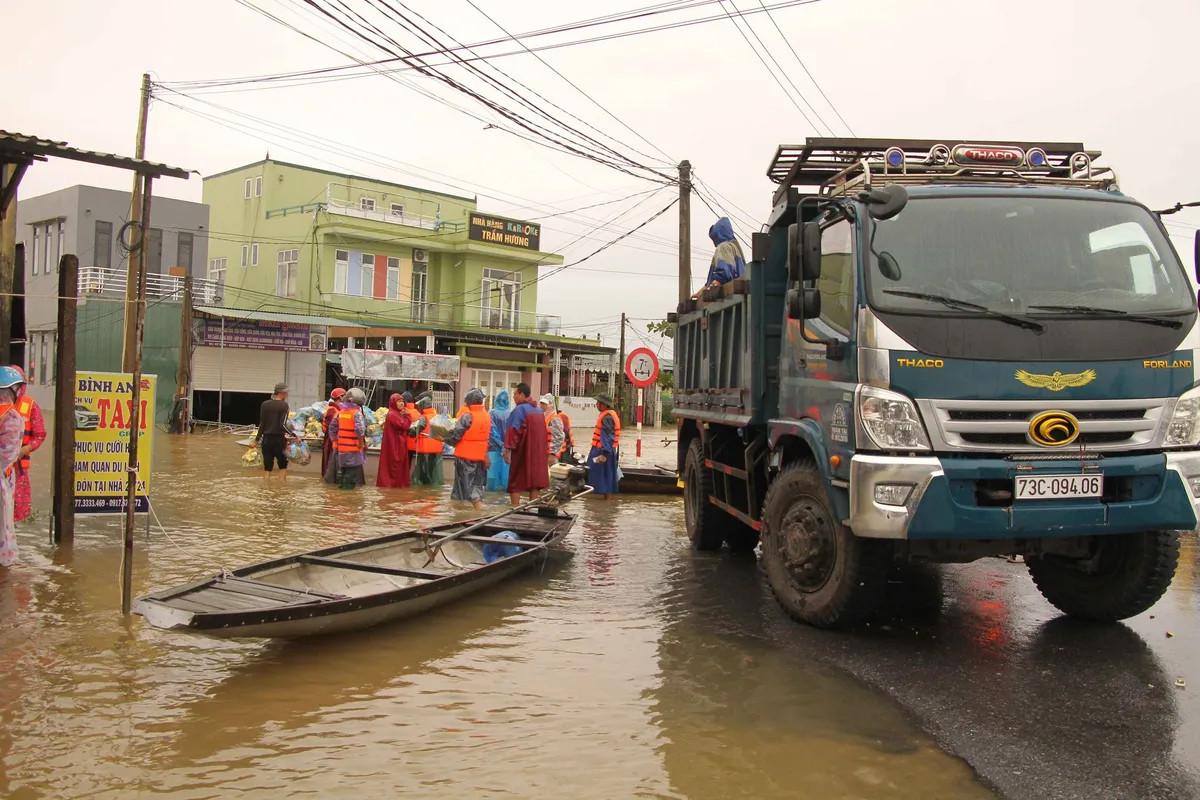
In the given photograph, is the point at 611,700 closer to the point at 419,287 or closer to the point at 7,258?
the point at 7,258

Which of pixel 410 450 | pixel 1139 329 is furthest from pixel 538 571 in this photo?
pixel 410 450

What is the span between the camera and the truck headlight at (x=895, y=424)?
5582 mm

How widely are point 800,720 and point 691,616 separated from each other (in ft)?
7.78

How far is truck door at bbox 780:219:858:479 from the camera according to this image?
593 centimetres

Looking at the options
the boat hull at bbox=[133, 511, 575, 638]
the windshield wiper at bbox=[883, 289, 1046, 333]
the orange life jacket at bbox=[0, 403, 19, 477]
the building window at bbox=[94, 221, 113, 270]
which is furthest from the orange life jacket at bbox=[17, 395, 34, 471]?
the building window at bbox=[94, 221, 113, 270]

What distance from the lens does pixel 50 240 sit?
3509 cm

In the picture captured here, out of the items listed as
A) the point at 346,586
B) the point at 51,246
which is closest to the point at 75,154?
the point at 346,586

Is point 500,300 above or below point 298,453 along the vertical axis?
above

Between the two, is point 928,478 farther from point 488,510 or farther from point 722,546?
point 488,510

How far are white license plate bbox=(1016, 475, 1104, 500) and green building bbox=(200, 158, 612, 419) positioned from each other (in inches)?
1222

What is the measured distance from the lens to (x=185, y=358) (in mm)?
28531

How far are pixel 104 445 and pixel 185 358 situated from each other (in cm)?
2046

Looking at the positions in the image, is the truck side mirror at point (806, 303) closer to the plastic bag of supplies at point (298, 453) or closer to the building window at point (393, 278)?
the plastic bag of supplies at point (298, 453)

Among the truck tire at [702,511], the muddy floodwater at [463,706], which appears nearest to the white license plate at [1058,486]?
the muddy floodwater at [463,706]
